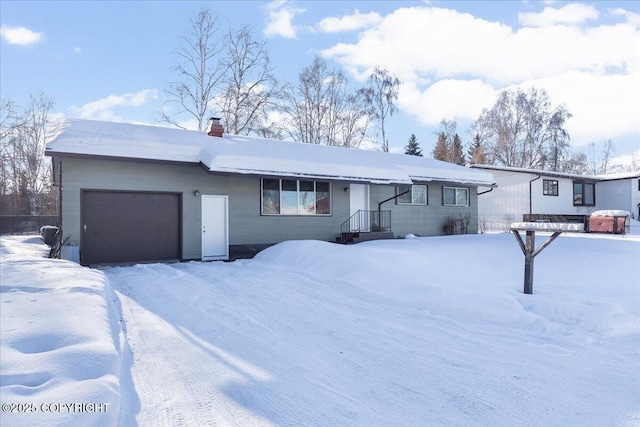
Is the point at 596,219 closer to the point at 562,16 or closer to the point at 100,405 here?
the point at 562,16

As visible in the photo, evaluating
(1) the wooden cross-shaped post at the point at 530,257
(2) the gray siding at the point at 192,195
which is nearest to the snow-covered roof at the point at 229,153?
(2) the gray siding at the point at 192,195

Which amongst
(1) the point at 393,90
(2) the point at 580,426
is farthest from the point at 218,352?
(1) the point at 393,90

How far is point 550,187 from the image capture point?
23906mm

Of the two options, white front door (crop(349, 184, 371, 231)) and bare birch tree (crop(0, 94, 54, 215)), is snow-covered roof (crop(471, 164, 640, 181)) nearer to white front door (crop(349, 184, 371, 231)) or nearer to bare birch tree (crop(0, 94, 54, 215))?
white front door (crop(349, 184, 371, 231))

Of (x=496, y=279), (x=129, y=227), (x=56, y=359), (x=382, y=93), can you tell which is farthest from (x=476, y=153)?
(x=56, y=359)

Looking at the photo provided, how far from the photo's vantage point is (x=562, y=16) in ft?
36.4

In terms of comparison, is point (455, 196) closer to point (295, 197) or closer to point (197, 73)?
point (295, 197)

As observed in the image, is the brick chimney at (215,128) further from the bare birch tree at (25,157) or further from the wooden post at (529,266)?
the bare birch tree at (25,157)

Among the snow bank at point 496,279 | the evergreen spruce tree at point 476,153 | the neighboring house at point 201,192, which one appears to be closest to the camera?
the snow bank at point 496,279

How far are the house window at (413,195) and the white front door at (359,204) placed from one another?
60.3 inches

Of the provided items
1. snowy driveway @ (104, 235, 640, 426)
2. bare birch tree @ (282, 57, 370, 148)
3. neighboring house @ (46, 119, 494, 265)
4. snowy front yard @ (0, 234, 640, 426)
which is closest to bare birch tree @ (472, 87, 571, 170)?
bare birch tree @ (282, 57, 370, 148)

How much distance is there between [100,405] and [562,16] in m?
13.9

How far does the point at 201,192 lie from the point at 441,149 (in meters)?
32.1

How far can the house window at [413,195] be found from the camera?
50.6ft
